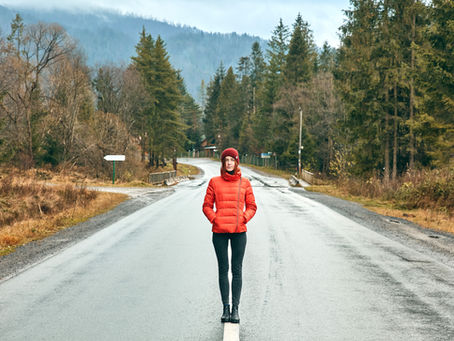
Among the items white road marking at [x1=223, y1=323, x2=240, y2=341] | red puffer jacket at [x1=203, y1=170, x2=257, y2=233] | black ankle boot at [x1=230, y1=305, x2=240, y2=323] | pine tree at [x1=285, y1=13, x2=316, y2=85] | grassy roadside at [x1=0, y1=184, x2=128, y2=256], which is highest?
pine tree at [x1=285, y1=13, x2=316, y2=85]

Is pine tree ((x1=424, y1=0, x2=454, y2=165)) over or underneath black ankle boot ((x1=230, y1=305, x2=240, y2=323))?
over

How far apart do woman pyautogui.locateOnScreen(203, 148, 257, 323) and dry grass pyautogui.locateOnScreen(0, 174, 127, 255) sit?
649cm

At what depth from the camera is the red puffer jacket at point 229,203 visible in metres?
5.04

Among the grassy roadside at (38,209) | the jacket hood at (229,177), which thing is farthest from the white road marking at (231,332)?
the grassy roadside at (38,209)

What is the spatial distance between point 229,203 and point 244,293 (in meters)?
1.78

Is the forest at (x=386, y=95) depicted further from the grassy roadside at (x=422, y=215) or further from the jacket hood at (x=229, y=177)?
the jacket hood at (x=229, y=177)

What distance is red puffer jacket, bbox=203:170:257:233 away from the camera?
5.04 metres

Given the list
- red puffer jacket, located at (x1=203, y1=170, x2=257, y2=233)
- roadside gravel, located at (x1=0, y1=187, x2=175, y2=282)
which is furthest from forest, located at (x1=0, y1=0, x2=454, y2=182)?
red puffer jacket, located at (x1=203, y1=170, x2=257, y2=233)

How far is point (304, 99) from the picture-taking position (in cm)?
6081

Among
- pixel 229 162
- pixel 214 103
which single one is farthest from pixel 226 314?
pixel 214 103

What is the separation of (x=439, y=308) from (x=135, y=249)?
240 inches

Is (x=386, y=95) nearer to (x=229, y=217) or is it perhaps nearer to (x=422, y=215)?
(x=422, y=215)

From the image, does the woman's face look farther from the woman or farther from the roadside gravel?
the roadside gravel

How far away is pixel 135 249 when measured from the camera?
9633mm
